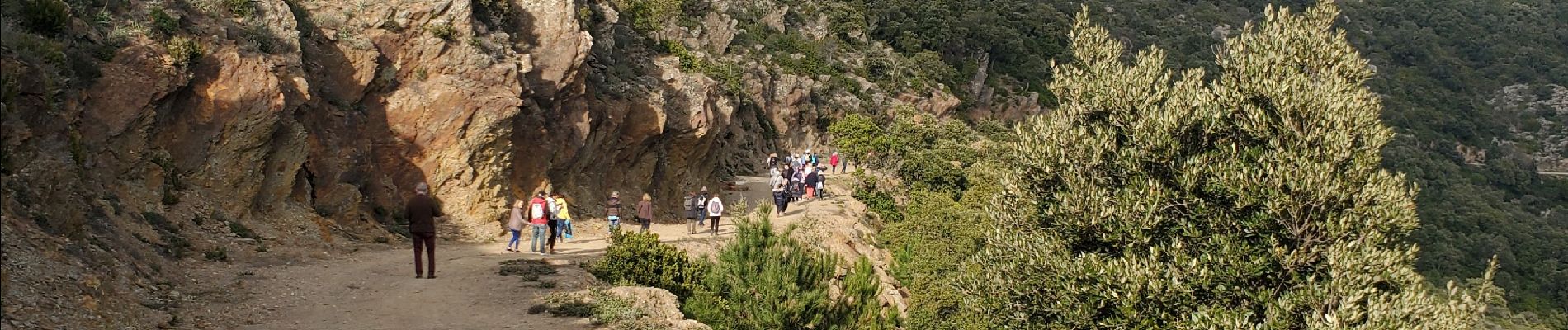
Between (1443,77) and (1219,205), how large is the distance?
135942 millimetres

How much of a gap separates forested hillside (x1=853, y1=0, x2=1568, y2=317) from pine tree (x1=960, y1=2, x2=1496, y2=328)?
49681 mm

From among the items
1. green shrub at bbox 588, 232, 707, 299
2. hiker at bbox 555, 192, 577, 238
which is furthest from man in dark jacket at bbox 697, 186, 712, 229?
green shrub at bbox 588, 232, 707, 299

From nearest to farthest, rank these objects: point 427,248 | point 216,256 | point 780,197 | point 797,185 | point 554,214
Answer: point 216,256 → point 427,248 → point 554,214 → point 780,197 → point 797,185

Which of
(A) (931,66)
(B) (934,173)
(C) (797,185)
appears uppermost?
(A) (931,66)

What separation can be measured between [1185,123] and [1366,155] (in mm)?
1706

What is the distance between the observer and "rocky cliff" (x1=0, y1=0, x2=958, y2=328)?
12.4 meters

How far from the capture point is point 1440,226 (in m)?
82.0

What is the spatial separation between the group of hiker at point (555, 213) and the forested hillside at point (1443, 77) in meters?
33.9

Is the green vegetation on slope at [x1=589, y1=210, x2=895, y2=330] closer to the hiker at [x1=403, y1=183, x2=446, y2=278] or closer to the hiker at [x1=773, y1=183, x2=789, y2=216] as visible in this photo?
the hiker at [x1=403, y1=183, x2=446, y2=278]

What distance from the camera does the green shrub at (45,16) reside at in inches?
575

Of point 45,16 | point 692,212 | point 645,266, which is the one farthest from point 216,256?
point 692,212

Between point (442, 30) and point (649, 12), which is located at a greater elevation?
point (442, 30)

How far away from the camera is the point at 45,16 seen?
14695 millimetres

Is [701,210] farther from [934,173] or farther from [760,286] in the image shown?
[934,173]
